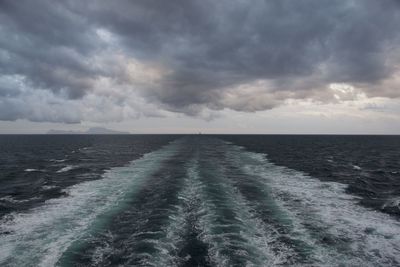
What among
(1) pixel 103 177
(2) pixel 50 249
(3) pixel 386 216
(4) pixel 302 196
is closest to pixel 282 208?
(4) pixel 302 196

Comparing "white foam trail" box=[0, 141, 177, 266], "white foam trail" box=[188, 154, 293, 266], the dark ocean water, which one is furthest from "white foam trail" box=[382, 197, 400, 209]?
"white foam trail" box=[0, 141, 177, 266]

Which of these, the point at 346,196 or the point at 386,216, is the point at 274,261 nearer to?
the point at 386,216

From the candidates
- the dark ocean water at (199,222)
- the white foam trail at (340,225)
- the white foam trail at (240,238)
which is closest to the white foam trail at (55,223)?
the dark ocean water at (199,222)

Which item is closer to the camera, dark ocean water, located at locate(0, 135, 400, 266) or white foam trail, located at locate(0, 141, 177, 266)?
dark ocean water, located at locate(0, 135, 400, 266)

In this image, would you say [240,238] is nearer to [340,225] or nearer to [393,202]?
[340,225]

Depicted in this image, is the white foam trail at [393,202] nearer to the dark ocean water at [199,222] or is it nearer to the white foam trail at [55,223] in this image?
the dark ocean water at [199,222]

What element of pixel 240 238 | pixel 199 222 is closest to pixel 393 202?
pixel 240 238

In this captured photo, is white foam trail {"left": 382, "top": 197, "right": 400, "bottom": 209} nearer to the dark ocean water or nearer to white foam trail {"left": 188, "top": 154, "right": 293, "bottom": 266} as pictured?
the dark ocean water
